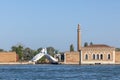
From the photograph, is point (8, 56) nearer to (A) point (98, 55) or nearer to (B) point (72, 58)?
(B) point (72, 58)

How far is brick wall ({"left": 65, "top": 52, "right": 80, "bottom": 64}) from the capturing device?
170637 mm

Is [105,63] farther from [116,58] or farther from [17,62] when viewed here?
[17,62]

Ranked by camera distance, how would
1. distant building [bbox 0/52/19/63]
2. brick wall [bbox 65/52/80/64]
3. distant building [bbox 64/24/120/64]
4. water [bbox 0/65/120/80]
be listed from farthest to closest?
distant building [bbox 0/52/19/63] < brick wall [bbox 65/52/80/64] < distant building [bbox 64/24/120/64] < water [bbox 0/65/120/80]

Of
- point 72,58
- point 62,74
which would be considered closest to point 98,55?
point 72,58

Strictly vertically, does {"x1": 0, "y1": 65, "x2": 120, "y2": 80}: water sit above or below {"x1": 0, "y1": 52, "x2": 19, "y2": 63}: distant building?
below

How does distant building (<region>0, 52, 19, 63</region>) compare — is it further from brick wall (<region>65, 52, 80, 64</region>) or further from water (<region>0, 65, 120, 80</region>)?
water (<region>0, 65, 120, 80</region>)

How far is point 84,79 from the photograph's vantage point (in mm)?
63469

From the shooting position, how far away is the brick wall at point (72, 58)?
560 ft

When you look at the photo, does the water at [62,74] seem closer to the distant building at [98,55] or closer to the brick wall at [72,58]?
the distant building at [98,55]

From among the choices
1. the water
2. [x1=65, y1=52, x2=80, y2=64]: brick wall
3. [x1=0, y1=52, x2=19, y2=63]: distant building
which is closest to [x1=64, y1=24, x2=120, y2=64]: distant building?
[x1=65, y1=52, x2=80, y2=64]: brick wall

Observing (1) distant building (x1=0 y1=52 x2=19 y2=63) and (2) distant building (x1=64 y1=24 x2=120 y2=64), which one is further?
(1) distant building (x1=0 y1=52 x2=19 y2=63)

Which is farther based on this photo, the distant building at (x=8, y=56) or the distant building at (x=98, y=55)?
the distant building at (x=8, y=56)

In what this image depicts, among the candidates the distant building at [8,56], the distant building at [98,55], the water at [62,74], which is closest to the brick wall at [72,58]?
the distant building at [98,55]

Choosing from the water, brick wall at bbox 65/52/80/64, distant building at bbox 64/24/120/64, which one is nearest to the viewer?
the water
